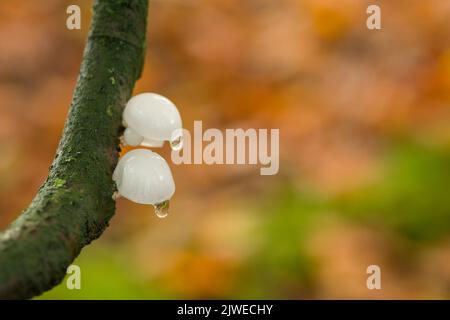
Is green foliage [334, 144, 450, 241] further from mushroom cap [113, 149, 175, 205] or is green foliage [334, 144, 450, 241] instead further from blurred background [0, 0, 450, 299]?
mushroom cap [113, 149, 175, 205]

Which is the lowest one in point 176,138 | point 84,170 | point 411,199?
point 84,170

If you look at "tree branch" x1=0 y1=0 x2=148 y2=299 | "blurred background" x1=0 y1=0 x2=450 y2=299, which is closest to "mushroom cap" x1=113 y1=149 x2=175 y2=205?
"tree branch" x1=0 y1=0 x2=148 y2=299

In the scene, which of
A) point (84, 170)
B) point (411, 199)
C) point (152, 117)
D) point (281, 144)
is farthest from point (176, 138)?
point (281, 144)

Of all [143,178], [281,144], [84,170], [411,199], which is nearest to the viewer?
[84,170]

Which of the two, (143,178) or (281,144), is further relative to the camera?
(281,144)

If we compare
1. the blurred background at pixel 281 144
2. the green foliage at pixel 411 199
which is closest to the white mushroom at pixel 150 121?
the blurred background at pixel 281 144

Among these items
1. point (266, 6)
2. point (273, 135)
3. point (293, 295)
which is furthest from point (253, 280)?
point (266, 6)

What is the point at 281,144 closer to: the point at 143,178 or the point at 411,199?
the point at 411,199

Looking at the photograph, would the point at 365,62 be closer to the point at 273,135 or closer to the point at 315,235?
the point at 273,135
